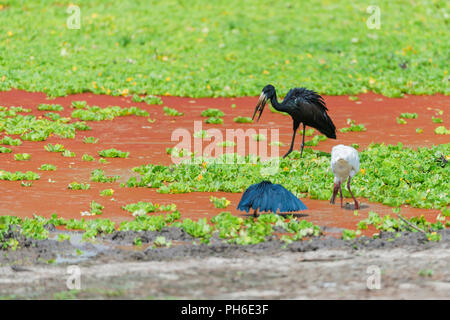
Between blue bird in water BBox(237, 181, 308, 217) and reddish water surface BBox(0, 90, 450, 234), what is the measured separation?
354 millimetres

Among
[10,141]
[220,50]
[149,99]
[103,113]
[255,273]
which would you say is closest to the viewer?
[255,273]

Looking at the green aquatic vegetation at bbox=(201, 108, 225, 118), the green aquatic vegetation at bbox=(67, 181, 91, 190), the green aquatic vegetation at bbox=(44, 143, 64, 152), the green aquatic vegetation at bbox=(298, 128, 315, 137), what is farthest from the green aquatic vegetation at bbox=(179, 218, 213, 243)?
the green aquatic vegetation at bbox=(201, 108, 225, 118)

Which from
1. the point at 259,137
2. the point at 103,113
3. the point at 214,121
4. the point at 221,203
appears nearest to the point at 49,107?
the point at 103,113

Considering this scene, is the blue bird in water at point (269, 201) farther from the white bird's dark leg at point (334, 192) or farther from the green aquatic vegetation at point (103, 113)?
the green aquatic vegetation at point (103, 113)

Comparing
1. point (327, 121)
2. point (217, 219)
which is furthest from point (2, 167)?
point (327, 121)

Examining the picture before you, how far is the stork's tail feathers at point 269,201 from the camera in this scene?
28.7 feet

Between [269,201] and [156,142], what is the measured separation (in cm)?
537

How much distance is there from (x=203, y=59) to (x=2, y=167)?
32.6 ft

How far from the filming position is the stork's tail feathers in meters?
8.76

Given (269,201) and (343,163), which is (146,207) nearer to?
(269,201)

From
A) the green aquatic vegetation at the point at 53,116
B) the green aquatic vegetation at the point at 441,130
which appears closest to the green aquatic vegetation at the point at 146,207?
the green aquatic vegetation at the point at 53,116

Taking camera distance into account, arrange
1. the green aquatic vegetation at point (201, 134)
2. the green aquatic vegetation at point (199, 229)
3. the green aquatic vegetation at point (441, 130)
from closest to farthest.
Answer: the green aquatic vegetation at point (199, 229), the green aquatic vegetation at point (201, 134), the green aquatic vegetation at point (441, 130)

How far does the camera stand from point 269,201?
879cm
